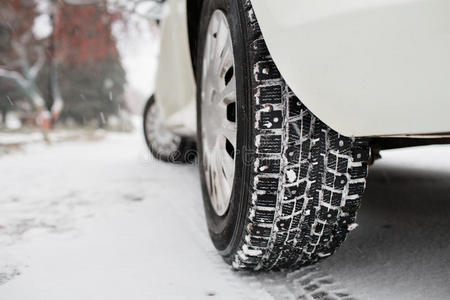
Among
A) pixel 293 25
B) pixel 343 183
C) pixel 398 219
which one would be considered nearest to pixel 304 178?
pixel 343 183

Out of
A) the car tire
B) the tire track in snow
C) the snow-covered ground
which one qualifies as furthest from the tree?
the tire track in snow

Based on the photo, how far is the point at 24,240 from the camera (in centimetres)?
145

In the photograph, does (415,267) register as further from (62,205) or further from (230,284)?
(62,205)

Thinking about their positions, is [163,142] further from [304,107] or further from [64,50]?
[64,50]

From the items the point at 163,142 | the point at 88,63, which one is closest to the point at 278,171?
the point at 163,142

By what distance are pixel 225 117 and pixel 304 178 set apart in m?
0.38

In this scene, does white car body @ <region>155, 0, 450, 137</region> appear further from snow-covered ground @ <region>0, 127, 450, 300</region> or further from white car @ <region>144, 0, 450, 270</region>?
snow-covered ground @ <region>0, 127, 450, 300</region>

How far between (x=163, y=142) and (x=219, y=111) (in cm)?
258

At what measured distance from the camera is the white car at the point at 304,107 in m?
0.66

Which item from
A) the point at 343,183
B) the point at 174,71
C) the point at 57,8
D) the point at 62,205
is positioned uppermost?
the point at 57,8

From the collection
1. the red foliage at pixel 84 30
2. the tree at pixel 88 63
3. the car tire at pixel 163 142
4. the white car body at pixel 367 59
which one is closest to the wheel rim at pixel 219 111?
the white car body at pixel 367 59

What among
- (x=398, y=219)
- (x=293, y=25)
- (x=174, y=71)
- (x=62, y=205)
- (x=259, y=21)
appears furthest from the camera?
(x=62, y=205)

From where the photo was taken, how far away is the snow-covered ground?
1.06m

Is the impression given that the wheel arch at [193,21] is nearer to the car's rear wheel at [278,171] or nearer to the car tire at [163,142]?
the car's rear wheel at [278,171]
